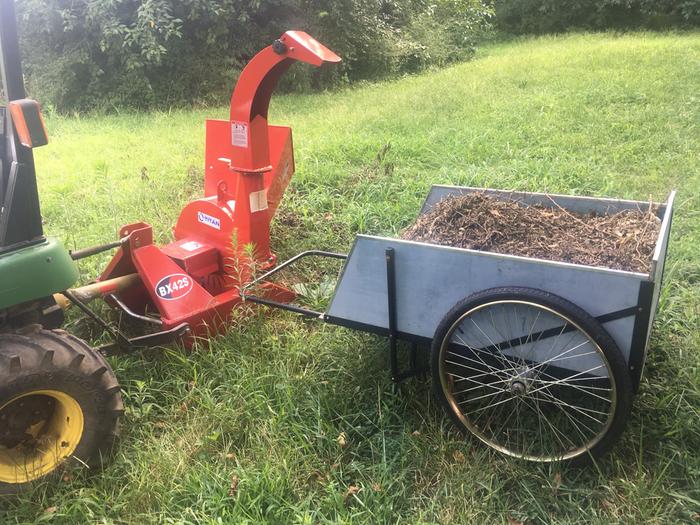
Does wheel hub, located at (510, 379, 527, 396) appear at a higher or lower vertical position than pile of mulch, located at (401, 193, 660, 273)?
lower

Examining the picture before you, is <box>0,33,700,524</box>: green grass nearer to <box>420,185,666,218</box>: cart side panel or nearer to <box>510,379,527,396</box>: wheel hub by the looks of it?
<box>510,379,527,396</box>: wheel hub

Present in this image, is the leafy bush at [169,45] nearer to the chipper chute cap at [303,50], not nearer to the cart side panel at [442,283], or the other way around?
the chipper chute cap at [303,50]

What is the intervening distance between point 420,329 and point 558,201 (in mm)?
1144

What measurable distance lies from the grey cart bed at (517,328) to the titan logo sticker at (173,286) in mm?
808

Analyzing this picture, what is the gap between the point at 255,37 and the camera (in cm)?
1078

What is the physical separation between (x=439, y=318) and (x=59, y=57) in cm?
977

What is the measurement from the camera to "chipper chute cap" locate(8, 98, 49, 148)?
2.04m

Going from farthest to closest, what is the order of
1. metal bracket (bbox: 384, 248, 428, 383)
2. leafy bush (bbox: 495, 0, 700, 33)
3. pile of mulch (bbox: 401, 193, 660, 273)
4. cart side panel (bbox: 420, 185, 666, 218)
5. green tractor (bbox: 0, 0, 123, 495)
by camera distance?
leafy bush (bbox: 495, 0, 700, 33) → cart side panel (bbox: 420, 185, 666, 218) → pile of mulch (bbox: 401, 193, 660, 273) → metal bracket (bbox: 384, 248, 428, 383) → green tractor (bbox: 0, 0, 123, 495)

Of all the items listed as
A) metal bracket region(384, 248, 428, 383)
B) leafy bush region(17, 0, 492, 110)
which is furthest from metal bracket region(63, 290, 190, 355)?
leafy bush region(17, 0, 492, 110)

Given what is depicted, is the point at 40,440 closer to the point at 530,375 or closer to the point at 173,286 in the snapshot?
the point at 173,286

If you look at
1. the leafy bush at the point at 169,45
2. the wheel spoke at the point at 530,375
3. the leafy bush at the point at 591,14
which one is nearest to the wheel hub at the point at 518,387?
the wheel spoke at the point at 530,375

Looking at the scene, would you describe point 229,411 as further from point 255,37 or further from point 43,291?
point 255,37

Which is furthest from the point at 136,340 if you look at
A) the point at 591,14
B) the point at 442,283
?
the point at 591,14

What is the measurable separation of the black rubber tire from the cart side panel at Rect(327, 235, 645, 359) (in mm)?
987
